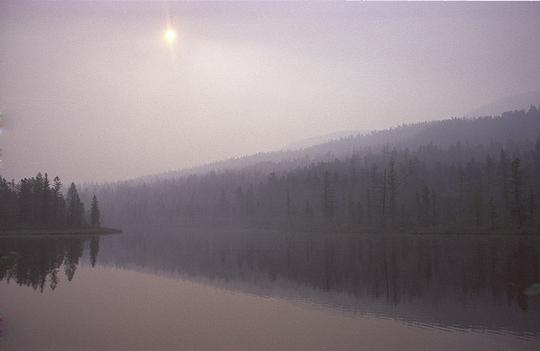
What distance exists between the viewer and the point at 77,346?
11.5 m

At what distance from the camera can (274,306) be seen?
16797 millimetres

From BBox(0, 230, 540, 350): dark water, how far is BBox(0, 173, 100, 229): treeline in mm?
49697

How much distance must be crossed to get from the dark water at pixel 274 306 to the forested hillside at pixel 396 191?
4421 centimetres

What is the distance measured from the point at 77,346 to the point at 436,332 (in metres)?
10.4

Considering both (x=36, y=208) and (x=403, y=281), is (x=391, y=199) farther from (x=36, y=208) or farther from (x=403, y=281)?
(x=36, y=208)

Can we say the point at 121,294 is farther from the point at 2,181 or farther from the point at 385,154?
the point at 385,154

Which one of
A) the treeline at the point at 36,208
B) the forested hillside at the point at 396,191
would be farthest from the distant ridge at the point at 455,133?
the treeline at the point at 36,208

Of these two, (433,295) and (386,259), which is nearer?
(433,295)

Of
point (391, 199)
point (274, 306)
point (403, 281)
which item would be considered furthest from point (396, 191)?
point (274, 306)

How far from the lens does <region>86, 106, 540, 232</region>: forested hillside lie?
231ft

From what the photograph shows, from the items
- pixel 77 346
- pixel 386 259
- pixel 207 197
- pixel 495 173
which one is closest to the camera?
pixel 77 346

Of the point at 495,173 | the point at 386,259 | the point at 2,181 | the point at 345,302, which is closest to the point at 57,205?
the point at 2,181

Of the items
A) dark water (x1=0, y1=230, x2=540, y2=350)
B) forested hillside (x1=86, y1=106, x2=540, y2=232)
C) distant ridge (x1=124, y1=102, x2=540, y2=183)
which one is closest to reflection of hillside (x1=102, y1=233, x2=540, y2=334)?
dark water (x1=0, y1=230, x2=540, y2=350)

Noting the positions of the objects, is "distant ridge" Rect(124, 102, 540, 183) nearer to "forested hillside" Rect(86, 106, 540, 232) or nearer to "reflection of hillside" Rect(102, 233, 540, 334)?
"forested hillside" Rect(86, 106, 540, 232)
